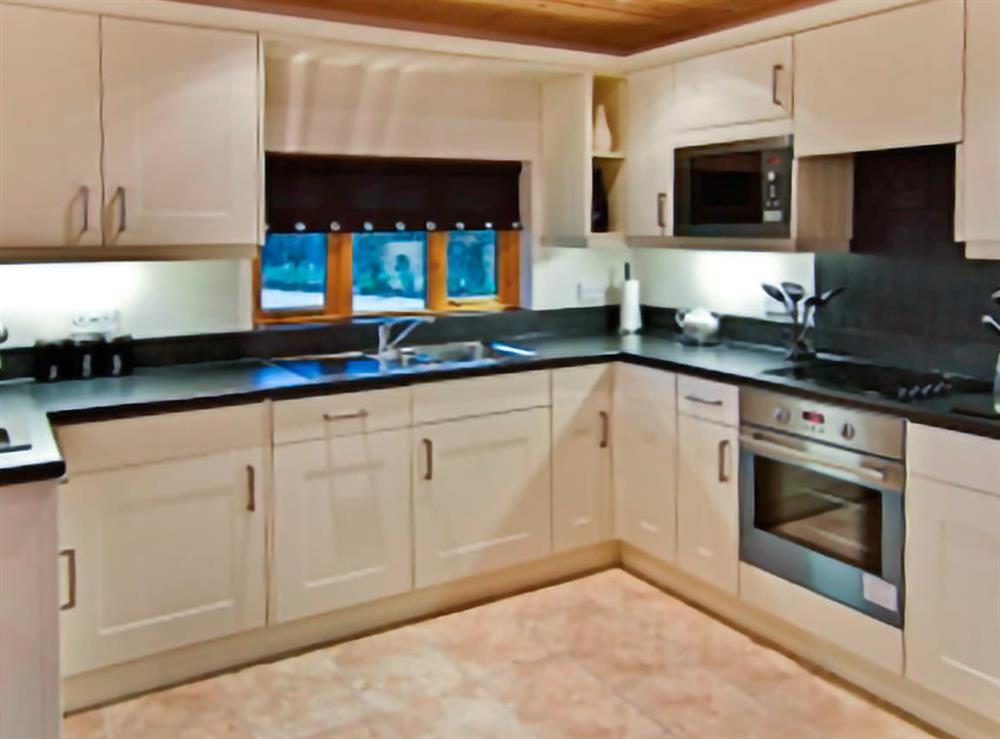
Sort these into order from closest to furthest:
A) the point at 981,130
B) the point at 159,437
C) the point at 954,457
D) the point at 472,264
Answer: the point at 954,457
the point at 981,130
the point at 159,437
the point at 472,264

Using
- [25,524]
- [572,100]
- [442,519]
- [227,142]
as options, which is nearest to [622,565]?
[442,519]

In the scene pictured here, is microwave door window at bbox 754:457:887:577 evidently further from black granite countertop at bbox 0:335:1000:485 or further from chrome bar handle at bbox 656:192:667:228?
chrome bar handle at bbox 656:192:667:228

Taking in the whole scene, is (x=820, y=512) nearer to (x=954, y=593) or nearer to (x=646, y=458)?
(x=954, y=593)

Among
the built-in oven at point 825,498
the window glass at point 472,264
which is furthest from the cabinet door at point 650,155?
the built-in oven at point 825,498

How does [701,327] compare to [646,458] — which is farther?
[701,327]

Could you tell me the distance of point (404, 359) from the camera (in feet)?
12.5

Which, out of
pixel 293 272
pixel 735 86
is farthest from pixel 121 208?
pixel 735 86

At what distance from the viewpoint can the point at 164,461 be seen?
2.95 m

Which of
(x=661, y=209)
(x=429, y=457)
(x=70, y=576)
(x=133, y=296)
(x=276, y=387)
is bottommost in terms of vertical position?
(x=70, y=576)

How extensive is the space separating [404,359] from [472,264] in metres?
0.73

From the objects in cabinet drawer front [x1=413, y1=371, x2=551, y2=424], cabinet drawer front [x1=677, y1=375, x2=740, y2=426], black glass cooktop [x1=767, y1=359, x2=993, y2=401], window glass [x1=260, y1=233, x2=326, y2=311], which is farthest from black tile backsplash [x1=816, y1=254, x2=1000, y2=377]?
window glass [x1=260, y1=233, x2=326, y2=311]

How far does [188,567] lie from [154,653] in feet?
0.93

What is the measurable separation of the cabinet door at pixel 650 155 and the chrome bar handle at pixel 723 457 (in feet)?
3.26

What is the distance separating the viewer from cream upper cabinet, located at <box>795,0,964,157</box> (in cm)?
285
